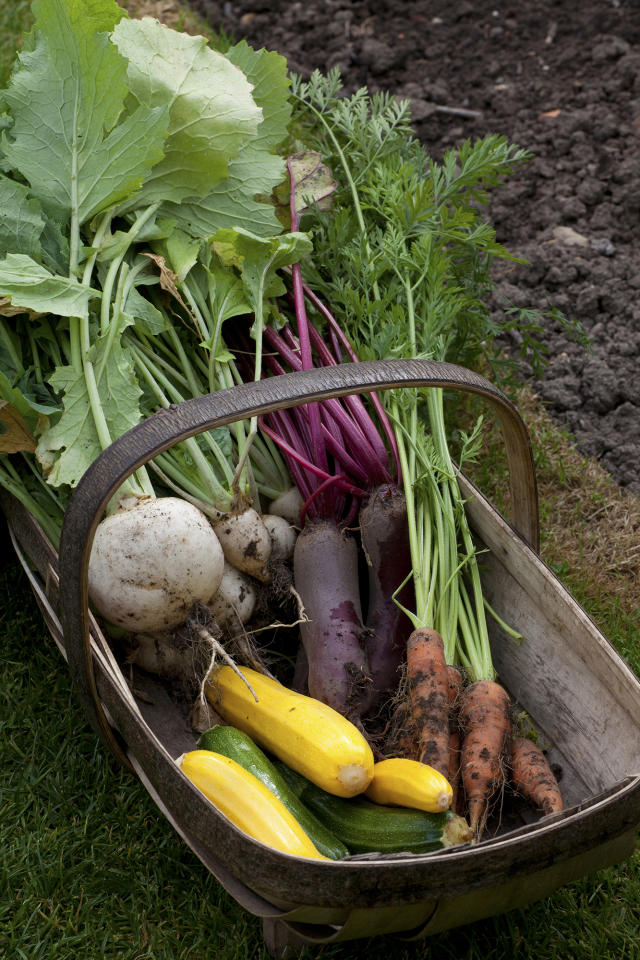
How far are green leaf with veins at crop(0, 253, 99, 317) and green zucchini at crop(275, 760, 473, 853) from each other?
1020 mm

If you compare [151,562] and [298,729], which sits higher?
[151,562]

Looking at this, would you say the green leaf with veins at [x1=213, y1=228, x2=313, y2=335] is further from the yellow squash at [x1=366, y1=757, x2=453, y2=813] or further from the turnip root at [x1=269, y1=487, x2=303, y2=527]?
the yellow squash at [x1=366, y1=757, x2=453, y2=813]

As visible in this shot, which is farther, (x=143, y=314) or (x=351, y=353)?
(x=351, y=353)

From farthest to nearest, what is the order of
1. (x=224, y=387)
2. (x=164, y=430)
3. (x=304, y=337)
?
(x=304, y=337) < (x=224, y=387) < (x=164, y=430)

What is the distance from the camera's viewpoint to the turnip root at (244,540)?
1.90 meters

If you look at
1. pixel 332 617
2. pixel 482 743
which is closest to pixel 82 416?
pixel 332 617

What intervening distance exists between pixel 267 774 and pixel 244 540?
18.7 inches

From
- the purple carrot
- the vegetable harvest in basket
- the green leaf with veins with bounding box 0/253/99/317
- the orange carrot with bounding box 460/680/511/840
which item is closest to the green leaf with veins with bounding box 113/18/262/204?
the vegetable harvest in basket

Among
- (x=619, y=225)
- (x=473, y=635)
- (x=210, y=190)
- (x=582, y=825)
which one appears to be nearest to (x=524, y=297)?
(x=619, y=225)

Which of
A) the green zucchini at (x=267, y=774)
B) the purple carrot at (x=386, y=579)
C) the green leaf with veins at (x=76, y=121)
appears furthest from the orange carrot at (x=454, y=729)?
the green leaf with veins at (x=76, y=121)

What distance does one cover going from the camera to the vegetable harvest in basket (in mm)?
1796

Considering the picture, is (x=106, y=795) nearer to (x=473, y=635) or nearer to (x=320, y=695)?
(x=320, y=695)

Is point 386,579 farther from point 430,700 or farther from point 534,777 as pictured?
point 534,777

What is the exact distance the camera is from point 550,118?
3895 millimetres
